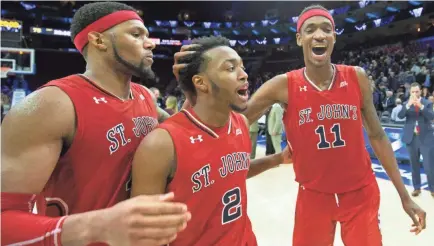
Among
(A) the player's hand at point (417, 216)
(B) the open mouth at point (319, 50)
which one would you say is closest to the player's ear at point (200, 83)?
(B) the open mouth at point (319, 50)

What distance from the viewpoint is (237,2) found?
99.9ft

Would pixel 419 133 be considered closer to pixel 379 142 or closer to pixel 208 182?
pixel 379 142

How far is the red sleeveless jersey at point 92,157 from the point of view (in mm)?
1309

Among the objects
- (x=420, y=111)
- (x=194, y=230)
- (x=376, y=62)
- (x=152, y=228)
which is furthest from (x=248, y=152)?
(x=376, y=62)

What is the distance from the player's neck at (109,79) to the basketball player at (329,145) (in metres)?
1.12

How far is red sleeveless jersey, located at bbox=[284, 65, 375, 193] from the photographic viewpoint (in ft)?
7.23

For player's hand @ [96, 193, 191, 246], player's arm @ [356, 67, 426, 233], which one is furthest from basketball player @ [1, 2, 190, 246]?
player's arm @ [356, 67, 426, 233]

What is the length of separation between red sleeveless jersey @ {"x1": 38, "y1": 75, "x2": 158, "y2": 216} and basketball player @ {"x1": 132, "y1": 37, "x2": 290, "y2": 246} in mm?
68

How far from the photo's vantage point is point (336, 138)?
223 cm

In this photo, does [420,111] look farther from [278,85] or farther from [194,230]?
[194,230]

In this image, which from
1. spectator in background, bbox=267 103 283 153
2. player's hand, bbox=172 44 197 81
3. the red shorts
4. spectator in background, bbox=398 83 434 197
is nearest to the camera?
player's hand, bbox=172 44 197 81

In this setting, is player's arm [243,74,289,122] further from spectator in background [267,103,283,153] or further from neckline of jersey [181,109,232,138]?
spectator in background [267,103,283,153]

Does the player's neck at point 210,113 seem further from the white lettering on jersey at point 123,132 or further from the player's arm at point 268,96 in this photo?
the player's arm at point 268,96

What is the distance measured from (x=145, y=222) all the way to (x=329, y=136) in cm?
166
